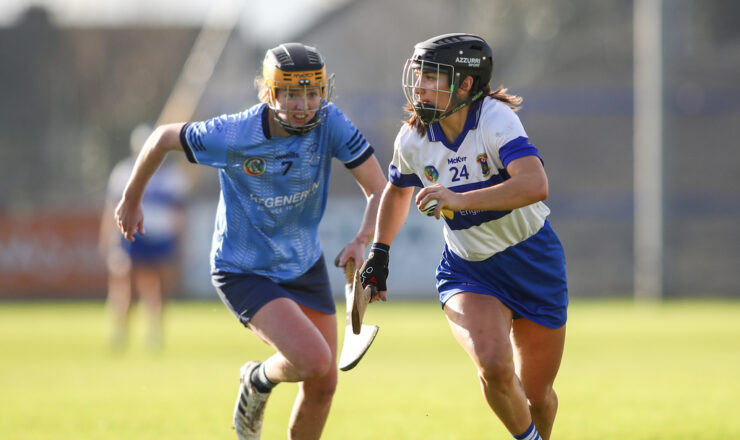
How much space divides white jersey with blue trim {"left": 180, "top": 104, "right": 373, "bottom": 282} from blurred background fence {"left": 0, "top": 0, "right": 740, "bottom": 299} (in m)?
9.34

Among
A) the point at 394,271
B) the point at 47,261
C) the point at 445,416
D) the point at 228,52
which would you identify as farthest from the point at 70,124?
the point at 445,416

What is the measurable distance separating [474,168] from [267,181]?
4.04 feet

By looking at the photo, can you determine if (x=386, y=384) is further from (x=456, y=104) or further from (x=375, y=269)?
(x=456, y=104)

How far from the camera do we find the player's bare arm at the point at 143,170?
20.8 ft

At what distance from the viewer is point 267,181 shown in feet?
20.6

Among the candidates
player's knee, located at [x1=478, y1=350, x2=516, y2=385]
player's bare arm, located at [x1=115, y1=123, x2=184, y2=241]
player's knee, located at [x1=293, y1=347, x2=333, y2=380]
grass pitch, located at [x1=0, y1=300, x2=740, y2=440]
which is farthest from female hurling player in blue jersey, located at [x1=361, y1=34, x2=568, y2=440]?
grass pitch, located at [x1=0, y1=300, x2=740, y2=440]

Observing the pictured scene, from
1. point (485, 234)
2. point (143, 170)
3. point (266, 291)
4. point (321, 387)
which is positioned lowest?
point (321, 387)

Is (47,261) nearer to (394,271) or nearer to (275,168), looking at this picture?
(394,271)

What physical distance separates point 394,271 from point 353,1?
1771cm

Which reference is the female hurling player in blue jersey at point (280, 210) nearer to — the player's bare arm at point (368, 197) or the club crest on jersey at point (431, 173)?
the player's bare arm at point (368, 197)

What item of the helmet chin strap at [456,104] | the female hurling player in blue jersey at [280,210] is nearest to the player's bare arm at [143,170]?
the female hurling player in blue jersey at [280,210]

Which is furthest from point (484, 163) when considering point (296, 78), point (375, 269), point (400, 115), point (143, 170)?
point (400, 115)

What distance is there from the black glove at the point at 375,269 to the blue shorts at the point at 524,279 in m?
0.34

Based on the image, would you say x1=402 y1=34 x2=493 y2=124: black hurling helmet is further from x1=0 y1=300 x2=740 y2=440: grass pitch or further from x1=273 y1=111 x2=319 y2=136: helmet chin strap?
x1=0 y1=300 x2=740 y2=440: grass pitch
